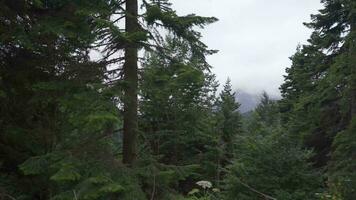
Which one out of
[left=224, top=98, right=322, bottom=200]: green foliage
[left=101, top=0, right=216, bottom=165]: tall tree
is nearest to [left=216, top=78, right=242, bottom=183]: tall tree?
[left=224, top=98, right=322, bottom=200]: green foliage

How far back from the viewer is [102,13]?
25.0 feet

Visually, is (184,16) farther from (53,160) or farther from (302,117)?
(302,117)

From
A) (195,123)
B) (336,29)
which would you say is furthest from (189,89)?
(336,29)

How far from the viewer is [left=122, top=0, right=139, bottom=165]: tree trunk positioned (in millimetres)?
7926

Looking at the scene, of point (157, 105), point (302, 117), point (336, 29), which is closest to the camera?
point (336, 29)

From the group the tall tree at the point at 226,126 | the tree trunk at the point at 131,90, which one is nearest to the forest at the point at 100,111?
the tree trunk at the point at 131,90

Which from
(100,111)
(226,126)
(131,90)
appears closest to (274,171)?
(131,90)

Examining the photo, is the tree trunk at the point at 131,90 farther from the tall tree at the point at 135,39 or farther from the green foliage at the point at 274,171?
the green foliage at the point at 274,171

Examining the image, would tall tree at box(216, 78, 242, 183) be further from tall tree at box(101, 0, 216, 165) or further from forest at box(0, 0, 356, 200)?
tall tree at box(101, 0, 216, 165)

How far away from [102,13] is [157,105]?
56.3 feet

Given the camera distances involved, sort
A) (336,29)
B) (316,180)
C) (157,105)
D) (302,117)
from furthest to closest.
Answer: (157,105)
(302,117)
(336,29)
(316,180)

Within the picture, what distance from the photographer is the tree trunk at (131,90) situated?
7926mm

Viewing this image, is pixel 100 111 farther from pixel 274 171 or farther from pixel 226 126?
pixel 226 126

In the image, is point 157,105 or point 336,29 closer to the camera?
point 336,29
